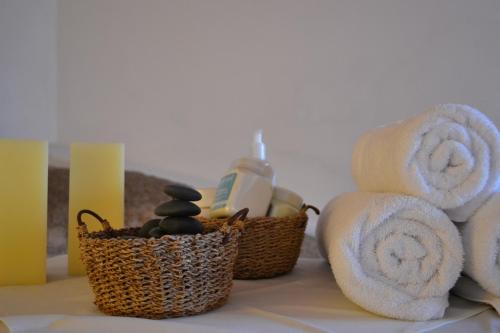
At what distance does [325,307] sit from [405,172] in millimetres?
169

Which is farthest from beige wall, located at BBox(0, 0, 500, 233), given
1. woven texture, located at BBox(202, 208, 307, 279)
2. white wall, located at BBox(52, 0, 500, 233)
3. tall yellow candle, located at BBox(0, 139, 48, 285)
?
tall yellow candle, located at BBox(0, 139, 48, 285)

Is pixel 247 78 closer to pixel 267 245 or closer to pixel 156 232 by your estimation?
pixel 267 245

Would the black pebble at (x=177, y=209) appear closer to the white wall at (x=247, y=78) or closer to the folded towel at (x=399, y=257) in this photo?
the folded towel at (x=399, y=257)

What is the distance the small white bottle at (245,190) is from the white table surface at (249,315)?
0.10 m

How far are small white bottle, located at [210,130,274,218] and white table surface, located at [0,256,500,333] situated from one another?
0.10 metres

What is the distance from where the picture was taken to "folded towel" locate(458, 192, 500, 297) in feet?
1.53

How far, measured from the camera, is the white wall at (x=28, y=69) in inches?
48.7

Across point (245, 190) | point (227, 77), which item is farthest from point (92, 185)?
point (227, 77)

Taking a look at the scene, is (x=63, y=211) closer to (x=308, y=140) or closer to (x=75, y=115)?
(x=75, y=115)

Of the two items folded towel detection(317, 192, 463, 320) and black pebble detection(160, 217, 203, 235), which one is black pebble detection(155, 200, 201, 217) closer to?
black pebble detection(160, 217, 203, 235)

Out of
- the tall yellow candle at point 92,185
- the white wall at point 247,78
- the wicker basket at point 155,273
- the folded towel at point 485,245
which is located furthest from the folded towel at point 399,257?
the white wall at point 247,78

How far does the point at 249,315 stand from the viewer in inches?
19.0

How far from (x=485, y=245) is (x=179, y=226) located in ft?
1.00

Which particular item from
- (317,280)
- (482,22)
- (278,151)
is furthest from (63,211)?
(482,22)
